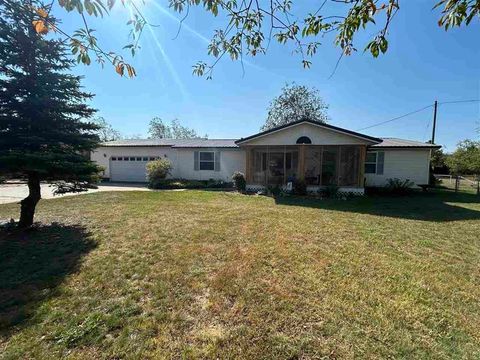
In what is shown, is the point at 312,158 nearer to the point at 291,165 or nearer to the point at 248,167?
the point at 291,165

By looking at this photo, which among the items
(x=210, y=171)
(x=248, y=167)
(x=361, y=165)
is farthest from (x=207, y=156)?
(x=361, y=165)

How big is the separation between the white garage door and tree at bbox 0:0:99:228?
1438 centimetres

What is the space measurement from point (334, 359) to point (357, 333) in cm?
51

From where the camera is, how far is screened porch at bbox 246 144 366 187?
14477 mm

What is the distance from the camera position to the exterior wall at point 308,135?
1416cm

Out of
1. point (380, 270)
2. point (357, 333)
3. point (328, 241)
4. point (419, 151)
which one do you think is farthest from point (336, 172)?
point (357, 333)

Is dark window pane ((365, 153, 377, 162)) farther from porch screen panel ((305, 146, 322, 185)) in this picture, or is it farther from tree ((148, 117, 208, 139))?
tree ((148, 117, 208, 139))

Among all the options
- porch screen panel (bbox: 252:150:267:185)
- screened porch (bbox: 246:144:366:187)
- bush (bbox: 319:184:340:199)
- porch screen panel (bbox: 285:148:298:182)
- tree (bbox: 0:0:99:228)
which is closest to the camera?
tree (bbox: 0:0:99:228)

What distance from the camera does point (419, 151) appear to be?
1606 cm

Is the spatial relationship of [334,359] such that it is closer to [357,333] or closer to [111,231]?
[357,333]

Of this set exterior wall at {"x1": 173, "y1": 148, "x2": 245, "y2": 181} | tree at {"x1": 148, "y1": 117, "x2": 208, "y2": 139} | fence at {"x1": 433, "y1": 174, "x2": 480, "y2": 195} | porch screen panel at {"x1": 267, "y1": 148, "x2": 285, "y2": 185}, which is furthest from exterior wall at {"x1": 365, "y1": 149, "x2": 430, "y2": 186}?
tree at {"x1": 148, "y1": 117, "x2": 208, "y2": 139}

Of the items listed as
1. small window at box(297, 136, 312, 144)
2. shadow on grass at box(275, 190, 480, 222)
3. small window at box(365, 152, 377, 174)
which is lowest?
shadow on grass at box(275, 190, 480, 222)

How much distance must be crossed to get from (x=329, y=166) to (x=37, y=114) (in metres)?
13.1

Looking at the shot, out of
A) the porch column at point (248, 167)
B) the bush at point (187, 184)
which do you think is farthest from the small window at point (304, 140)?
the bush at point (187, 184)
